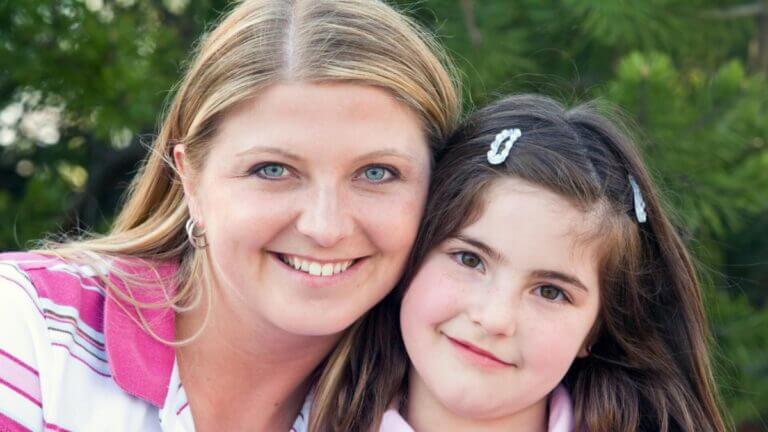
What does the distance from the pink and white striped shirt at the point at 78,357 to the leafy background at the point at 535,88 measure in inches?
39.0

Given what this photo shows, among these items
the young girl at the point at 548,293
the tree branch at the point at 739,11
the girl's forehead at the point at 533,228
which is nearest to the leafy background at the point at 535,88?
the tree branch at the point at 739,11

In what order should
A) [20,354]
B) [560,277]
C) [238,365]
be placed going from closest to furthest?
1. [20,354]
2. [560,277]
3. [238,365]

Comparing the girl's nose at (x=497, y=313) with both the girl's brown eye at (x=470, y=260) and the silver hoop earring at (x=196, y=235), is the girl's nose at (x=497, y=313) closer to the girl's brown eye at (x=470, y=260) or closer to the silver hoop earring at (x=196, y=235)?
the girl's brown eye at (x=470, y=260)

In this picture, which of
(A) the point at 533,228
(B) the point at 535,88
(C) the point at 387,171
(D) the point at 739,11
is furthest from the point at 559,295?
(D) the point at 739,11

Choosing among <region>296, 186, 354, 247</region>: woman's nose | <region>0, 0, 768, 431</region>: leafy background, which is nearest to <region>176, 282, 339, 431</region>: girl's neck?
<region>296, 186, 354, 247</region>: woman's nose

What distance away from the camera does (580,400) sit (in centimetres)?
242

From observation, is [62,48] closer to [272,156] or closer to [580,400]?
[272,156]

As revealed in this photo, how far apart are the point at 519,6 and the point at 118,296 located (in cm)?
172

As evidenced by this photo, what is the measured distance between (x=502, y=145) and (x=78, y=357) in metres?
0.93

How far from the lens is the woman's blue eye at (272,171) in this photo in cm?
220

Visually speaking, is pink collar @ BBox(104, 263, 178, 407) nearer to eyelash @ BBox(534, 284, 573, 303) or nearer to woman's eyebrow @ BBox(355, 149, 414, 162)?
woman's eyebrow @ BBox(355, 149, 414, 162)

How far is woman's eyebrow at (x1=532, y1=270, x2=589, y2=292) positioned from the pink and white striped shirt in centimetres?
74

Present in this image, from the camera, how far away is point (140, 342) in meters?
2.28

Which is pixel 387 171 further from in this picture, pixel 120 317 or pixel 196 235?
pixel 120 317
